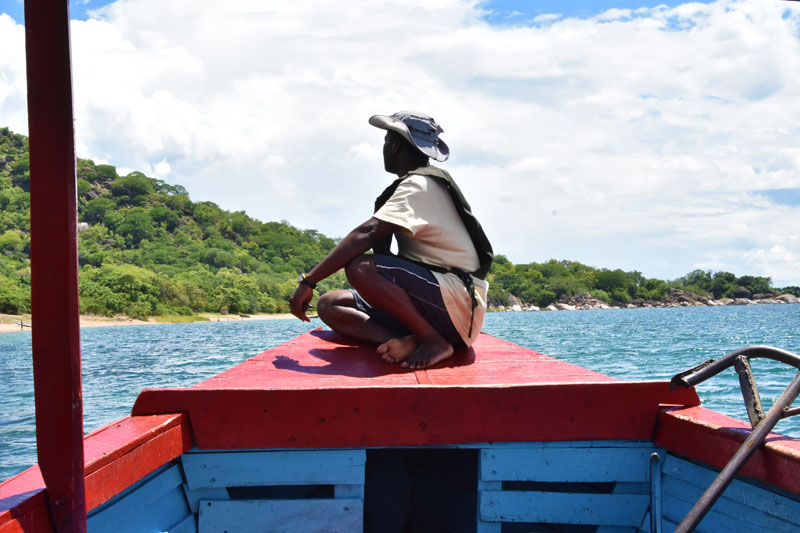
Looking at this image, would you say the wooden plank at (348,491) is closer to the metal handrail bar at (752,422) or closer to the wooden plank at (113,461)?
the wooden plank at (113,461)

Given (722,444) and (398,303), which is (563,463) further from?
(398,303)

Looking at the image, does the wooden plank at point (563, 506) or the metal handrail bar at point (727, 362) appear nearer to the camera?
the metal handrail bar at point (727, 362)

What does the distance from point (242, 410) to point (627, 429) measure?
3.16 ft

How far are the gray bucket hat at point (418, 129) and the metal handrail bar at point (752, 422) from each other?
1281mm

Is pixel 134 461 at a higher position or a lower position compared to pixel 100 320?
higher

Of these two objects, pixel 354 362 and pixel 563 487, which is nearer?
pixel 563 487

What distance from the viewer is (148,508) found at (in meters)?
1.47

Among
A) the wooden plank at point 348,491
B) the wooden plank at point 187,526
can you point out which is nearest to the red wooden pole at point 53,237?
the wooden plank at point 187,526

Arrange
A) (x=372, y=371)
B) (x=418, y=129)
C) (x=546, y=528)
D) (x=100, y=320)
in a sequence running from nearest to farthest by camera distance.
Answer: (x=546, y=528)
(x=372, y=371)
(x=418, y=129)
(x=100, y=320)

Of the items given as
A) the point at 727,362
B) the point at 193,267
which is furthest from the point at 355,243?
the point at 193,267

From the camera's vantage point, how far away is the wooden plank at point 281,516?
1612mm

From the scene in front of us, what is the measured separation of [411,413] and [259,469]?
408 mm

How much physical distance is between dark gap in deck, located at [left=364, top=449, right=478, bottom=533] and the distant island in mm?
27839

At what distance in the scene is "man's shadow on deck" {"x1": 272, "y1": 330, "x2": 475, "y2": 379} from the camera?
2.05 m
